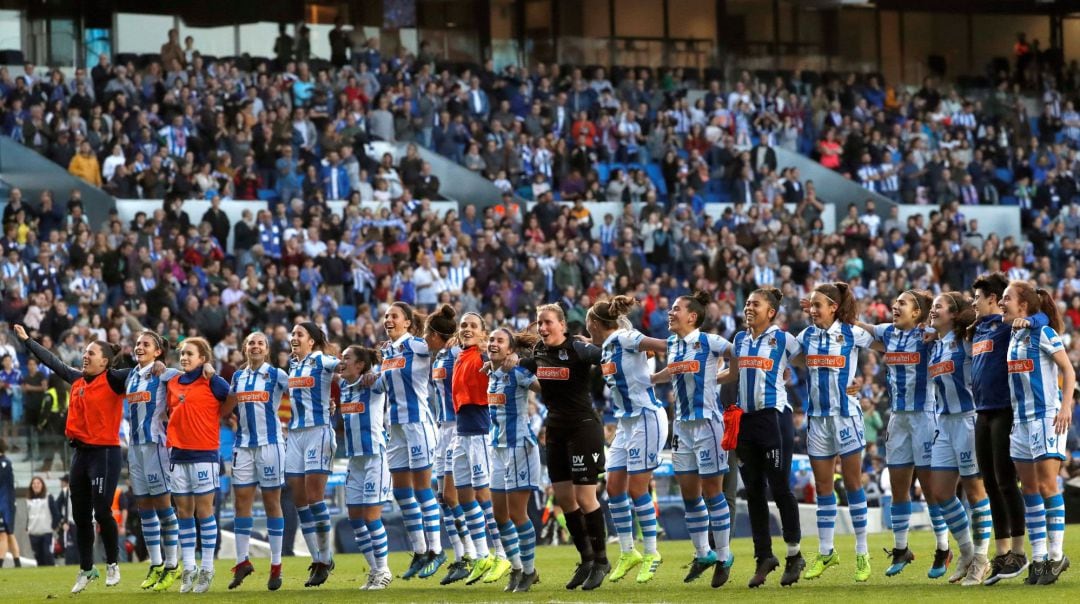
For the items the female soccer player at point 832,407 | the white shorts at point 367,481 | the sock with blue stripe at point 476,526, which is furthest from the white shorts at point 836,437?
the white shorts at point 367,481

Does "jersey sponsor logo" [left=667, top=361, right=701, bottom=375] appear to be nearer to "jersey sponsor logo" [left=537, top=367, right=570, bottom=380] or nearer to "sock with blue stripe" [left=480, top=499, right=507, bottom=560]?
"jersey sponsor logo" [left=537, top=367, right=570, bottom=380]

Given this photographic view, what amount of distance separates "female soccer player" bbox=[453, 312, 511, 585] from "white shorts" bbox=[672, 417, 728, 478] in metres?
1.74

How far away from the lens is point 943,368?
1282 centimetres

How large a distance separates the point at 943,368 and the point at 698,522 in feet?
7.10

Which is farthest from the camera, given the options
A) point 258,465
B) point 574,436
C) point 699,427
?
point 258,465

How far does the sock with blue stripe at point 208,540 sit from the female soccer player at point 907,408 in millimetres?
5472

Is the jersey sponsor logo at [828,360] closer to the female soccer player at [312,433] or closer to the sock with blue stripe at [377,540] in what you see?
the sock with blue stripe at [377,540]

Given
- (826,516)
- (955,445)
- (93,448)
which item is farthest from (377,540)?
(955,445)

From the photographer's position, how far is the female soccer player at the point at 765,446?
12.6 metres

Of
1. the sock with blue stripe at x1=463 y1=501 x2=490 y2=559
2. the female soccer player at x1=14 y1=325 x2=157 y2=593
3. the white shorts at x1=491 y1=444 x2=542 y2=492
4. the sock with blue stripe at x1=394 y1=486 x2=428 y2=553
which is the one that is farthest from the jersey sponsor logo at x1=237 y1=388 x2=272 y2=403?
the white shorts at x1=491 y1=444 x2=542 y2=492

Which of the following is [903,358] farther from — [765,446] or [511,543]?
[511,543]

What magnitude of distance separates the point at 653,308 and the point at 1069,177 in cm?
1356

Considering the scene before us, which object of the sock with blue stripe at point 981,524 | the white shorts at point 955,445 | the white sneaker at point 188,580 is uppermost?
the white shorts at point 955,445

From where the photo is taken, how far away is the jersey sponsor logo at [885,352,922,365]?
1317 cm
